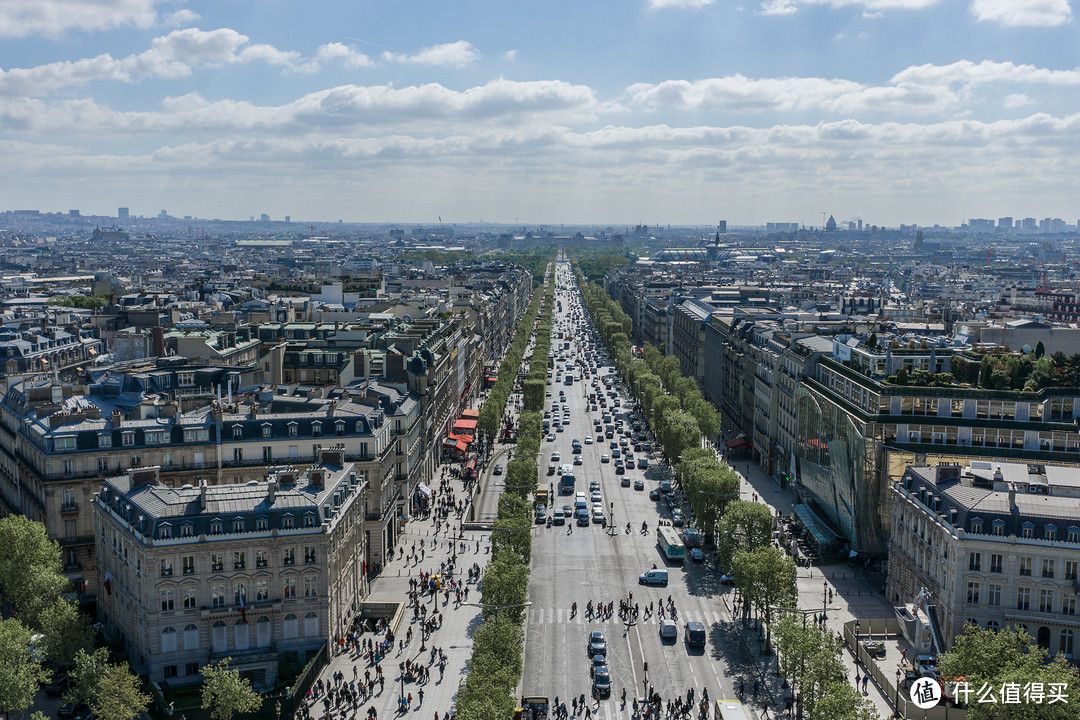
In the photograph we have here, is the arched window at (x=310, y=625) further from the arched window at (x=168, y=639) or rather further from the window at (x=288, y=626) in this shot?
the arched window at (x=168, y=639)

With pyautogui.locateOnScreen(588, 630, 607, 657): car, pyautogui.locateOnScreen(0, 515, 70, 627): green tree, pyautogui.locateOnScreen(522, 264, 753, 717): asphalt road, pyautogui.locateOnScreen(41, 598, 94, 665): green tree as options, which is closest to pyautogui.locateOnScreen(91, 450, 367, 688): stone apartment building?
pyautogui.locateOnScreen(41, 598, 94, 665): green tree

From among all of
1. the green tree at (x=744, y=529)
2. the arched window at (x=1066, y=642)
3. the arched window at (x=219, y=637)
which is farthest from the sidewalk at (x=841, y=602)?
the arched window at (x=219, y=637)

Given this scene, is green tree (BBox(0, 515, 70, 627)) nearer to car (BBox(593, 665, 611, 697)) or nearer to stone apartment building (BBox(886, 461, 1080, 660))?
car (BBox(593, 665, 611, 697))

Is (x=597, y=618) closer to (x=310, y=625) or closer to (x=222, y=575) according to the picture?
(x=310, y=625)

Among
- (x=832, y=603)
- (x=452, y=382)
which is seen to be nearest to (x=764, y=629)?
(x=832, y=603)

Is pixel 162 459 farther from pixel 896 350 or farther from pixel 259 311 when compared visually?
pixel 259 311

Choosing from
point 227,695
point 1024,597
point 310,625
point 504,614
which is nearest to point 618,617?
point 504,614
